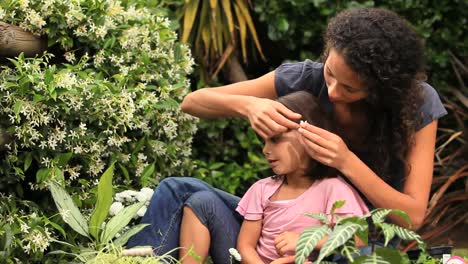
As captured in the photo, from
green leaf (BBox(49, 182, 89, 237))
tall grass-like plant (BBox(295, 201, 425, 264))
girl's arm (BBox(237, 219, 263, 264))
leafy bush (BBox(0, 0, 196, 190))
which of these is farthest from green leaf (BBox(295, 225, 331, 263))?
leafy bush (BBox(0, 0, 196, 190))

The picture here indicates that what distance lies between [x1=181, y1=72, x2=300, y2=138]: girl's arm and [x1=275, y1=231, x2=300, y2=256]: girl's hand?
0.37 metres

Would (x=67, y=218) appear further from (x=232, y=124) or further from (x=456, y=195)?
(x=456, y=195)

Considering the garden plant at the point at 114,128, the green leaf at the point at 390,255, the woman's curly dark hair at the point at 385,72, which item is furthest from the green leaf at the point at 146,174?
the green leaf at the point at 390,255

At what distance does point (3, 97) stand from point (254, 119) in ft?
3.60

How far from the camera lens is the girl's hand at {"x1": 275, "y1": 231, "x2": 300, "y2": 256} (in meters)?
3.29

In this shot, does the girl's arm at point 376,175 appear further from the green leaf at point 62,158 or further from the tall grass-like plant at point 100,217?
the green leaf at point 62,158

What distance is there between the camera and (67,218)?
3.67 meters

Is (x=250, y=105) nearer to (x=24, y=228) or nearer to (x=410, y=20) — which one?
(x=24, y=228)

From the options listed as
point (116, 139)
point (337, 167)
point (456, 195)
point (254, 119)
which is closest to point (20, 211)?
point (116, 139)

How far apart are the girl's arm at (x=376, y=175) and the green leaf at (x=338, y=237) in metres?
0.66

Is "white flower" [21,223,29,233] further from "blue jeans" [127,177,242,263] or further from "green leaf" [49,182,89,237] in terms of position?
"blue jeans" [127,177,242,263]

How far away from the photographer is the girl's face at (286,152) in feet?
11.3

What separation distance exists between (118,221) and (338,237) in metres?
1.27

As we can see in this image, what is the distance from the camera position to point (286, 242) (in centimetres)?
331
